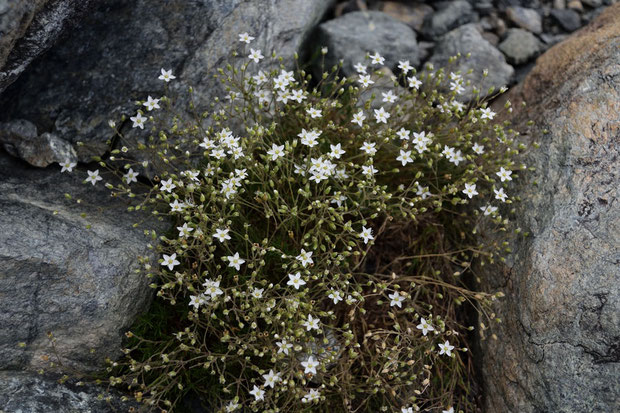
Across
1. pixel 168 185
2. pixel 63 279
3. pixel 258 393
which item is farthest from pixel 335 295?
pixel 63 279

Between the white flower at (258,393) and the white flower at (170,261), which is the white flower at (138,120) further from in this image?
the white flower at (258,393)

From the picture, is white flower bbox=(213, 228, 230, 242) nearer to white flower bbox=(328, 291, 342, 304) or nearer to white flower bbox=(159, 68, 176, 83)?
white flower bbox=(328, 291, 342, 304)

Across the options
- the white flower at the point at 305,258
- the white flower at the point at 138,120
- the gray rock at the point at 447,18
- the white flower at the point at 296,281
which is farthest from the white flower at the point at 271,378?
the gray rock at the point at 447,18

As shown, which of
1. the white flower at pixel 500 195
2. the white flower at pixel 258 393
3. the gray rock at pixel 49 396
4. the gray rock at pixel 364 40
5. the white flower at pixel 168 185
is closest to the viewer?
the gray rock at pixel 49 396

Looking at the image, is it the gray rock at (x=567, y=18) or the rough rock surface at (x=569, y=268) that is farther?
the gray rock at (x=567, y=18)

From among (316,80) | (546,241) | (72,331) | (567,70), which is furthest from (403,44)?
(72,331)

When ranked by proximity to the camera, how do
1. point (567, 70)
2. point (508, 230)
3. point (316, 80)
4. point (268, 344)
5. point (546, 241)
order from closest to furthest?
1. point (268, 344)
2. point (546, 241)
3. point (508, 230)
4. point (567, 70)
5. point (316, 80)

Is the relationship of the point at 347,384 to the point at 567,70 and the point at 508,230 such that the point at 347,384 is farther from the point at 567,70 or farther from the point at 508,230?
the point at 567,70

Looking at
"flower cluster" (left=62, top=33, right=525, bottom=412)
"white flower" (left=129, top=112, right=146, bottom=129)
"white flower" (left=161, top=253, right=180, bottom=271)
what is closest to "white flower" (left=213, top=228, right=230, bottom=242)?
"flower cluster" (left=62, top=33, right=525, bottom=412)
